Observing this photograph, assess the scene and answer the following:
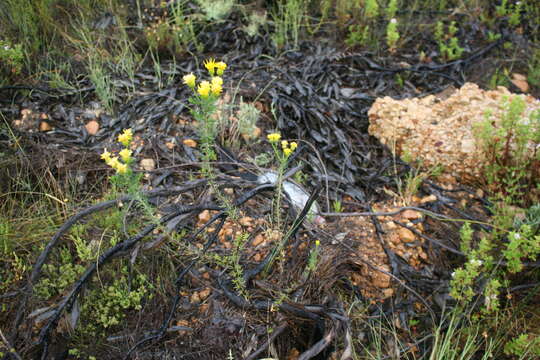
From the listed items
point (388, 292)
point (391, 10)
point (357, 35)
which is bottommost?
point (388, 292)

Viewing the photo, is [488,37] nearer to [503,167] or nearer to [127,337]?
[503,167]

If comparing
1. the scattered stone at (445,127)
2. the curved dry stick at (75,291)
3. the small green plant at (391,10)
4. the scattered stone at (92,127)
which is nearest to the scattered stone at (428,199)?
the scattered stone at (445,127)

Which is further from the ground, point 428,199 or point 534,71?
point 534,71

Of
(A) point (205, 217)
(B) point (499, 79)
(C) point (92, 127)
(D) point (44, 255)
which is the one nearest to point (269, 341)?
(A) point (205, 217)

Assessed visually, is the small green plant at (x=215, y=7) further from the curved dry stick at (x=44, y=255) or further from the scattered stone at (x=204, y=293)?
the scattered stone at (x=204, y=293)

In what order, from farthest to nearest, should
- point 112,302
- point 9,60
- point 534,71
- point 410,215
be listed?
1. point 534,71
2. point 9,60
3. point 410,215
4. point 112,302

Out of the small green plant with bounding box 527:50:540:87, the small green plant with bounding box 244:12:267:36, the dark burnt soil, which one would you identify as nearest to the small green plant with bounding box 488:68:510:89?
the dark burnt soil

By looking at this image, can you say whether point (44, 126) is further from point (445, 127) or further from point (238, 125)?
point (445, 127)

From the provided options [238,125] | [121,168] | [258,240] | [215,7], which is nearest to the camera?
[121,168]
